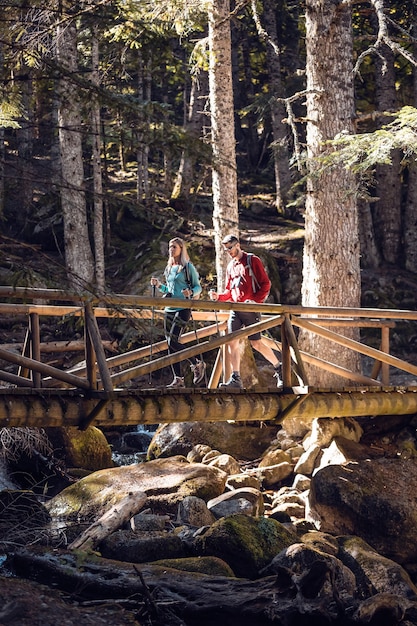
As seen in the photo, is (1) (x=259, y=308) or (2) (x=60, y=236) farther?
(2) (x=60, y=236)

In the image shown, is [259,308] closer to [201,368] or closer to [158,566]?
Result: [201,368]

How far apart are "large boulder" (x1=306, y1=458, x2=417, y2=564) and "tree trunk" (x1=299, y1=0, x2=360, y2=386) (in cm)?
298

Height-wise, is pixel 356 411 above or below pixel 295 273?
below

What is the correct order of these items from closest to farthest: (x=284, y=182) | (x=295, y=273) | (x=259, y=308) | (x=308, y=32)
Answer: (x=259, y=308), (x=308, y=32), (x=295, y=273), (x=284, y=182)

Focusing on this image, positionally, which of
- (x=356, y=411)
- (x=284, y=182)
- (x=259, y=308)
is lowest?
(x=356, y=411)

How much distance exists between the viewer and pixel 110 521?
8219mm

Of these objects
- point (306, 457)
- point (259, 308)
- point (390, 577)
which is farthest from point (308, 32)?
point (390, 577)

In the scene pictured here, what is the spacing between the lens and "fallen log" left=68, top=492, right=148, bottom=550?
7863 mm

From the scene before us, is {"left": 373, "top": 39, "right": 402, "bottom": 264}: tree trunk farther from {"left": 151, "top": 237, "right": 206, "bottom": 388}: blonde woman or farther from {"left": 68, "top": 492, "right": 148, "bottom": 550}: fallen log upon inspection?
{"left": 68, "top": 492, "right": 148, "bottom": 550}: fallen log

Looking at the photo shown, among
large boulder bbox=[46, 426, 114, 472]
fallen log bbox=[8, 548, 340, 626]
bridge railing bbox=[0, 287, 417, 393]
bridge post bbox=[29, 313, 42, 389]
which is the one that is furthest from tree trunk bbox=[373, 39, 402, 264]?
fallen log bbox=[8, 548, 340, 626]

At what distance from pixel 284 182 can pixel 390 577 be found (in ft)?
55.1

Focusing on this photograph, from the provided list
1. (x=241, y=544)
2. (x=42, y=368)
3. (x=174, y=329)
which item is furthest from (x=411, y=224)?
(x=42, y=368)

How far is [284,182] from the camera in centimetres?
2333

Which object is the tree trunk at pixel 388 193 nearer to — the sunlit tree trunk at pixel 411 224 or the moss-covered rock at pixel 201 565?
the sunlit tree trunk at pixel 411 224
